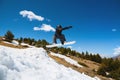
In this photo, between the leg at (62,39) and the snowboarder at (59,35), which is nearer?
the snowboarder at (59,35)

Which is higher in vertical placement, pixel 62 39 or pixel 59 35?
pixel 59 35

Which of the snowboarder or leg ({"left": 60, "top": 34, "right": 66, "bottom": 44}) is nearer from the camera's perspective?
the snowboarder

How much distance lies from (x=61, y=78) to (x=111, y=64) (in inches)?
3044

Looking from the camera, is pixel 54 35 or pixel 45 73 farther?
pixel 54 35

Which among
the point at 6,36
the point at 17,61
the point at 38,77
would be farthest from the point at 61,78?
the point at 6,36

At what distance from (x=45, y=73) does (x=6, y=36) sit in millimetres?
89237

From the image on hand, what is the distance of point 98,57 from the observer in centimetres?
12938

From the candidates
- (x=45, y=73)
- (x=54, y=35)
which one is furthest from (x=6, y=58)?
(x=54, y=35)

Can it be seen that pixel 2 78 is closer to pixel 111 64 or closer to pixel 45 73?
pixel 45 73

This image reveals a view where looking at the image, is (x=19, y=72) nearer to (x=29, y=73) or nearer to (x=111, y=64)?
(x=29, y=73)

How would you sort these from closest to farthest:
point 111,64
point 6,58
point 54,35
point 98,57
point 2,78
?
point 2,78
point 6,58
point 54,35
point 111,64
point 98,57

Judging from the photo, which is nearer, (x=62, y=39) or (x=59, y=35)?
(x=59, y=35)

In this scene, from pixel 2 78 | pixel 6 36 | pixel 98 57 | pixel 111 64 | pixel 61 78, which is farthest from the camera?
pixel 98 57

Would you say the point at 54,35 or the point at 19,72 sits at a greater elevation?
the point at 54,35
